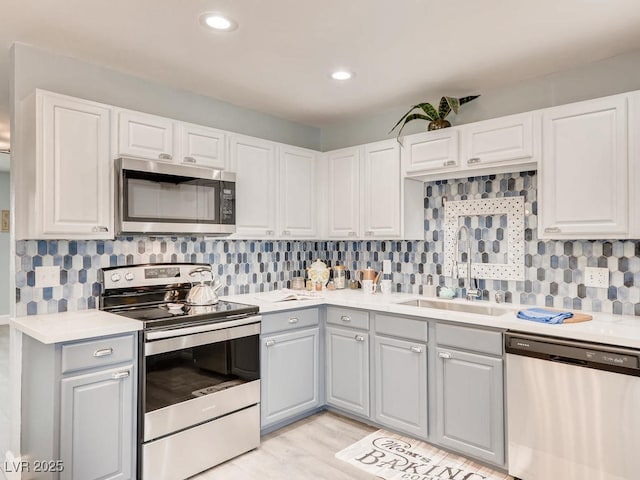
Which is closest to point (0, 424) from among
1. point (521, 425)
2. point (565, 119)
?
point (521, 425)

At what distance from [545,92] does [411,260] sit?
5.21 feet

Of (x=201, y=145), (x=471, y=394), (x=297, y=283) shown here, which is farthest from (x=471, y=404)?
(x=201, y=145)

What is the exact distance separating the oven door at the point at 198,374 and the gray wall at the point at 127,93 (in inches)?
63.9

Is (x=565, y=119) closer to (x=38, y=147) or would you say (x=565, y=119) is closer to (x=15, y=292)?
(x=38, y=147)

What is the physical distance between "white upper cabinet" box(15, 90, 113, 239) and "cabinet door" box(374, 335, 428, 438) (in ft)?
6.47

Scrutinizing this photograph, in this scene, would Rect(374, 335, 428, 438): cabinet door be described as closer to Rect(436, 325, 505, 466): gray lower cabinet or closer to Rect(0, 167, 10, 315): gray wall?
Rect(436, 325, 505, 466): gray lower cabinet

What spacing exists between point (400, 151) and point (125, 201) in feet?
6.72

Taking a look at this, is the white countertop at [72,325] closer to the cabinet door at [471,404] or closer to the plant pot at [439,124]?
the cabinet door at [471,404]

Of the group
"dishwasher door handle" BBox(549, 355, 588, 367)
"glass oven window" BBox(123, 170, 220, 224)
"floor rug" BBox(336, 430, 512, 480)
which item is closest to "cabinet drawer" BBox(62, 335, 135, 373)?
"glass oven window" BBox(123, 170, 220, 224)

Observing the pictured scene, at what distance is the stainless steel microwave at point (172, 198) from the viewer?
2.58 metres

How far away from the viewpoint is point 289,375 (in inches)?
122

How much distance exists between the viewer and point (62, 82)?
2.63 meters

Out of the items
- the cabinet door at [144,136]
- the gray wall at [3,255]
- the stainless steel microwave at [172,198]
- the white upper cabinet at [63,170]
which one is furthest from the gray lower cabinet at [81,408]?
the gray wall at [3,255]

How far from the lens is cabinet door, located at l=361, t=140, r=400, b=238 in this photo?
340cm
